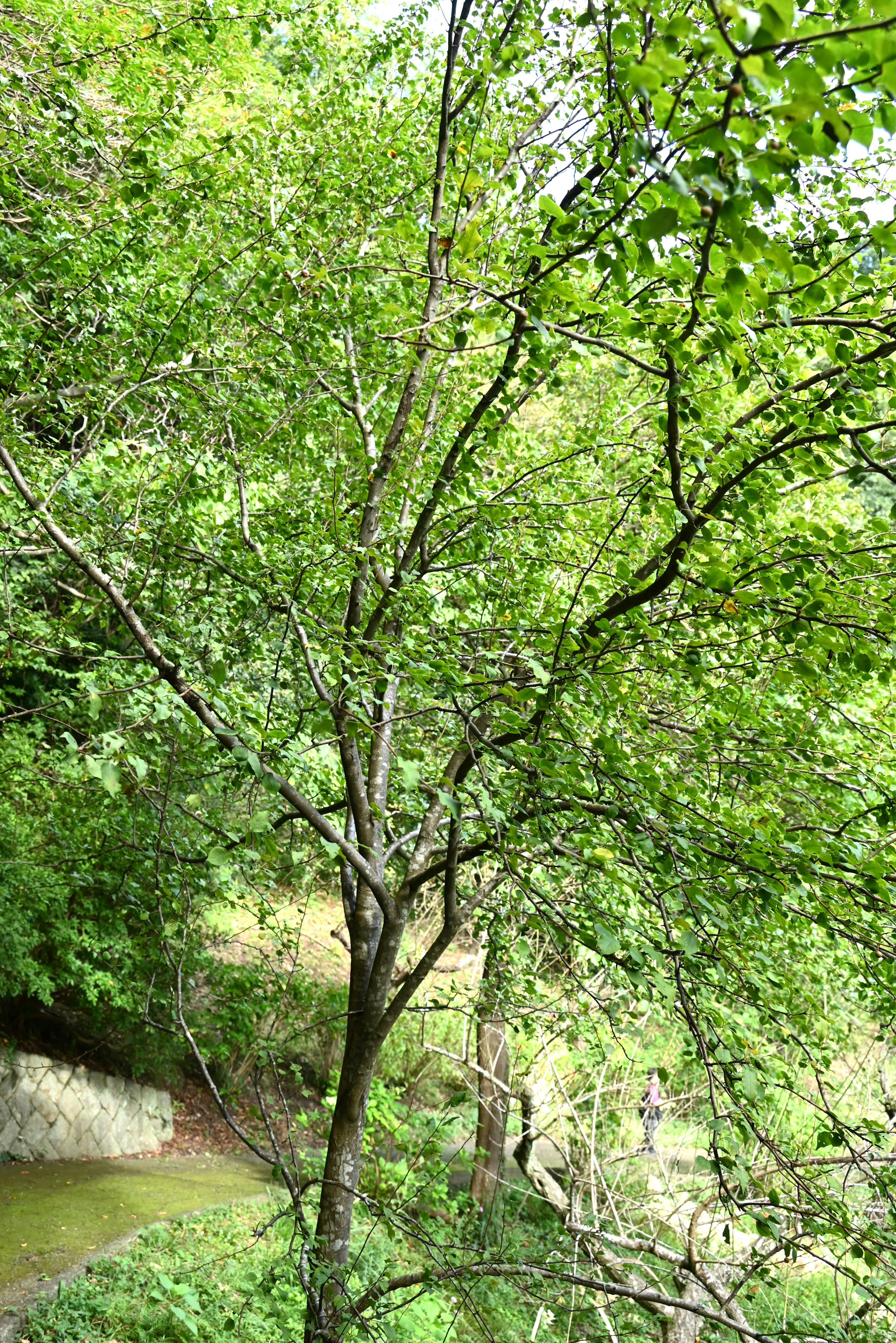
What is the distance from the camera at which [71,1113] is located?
23.5 ft

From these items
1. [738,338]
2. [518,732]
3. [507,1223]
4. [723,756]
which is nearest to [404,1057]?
[507,1223]

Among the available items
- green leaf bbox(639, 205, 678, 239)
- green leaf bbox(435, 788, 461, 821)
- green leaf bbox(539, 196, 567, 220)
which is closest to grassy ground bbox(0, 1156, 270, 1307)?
green leaf bbox(435, 788, 461, 821)

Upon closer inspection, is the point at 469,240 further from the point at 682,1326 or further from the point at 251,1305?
the point at 682,1326

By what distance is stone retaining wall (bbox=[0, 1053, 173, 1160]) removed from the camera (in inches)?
263

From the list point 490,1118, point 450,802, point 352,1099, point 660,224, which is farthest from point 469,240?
point 490,1118

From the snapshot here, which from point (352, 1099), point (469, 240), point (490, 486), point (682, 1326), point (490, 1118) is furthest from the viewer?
point (490, 1118)

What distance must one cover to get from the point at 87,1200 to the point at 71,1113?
1209mm

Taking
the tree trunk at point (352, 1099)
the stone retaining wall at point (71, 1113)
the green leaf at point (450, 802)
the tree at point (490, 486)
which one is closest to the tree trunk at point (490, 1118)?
the tree at point (490, 486)

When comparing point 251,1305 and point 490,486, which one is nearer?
point 251,1305

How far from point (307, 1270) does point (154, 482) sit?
159 inches

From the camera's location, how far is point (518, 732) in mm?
2551

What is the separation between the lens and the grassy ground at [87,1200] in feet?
16.4

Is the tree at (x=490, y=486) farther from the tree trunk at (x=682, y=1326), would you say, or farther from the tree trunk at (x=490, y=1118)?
the tree trunk at (x=490, y=1118)

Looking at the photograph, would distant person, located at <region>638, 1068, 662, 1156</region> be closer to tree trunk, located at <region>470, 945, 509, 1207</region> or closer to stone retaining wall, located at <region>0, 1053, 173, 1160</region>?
tree trunk, located at <region>470, 945, 509, 1207</region>
